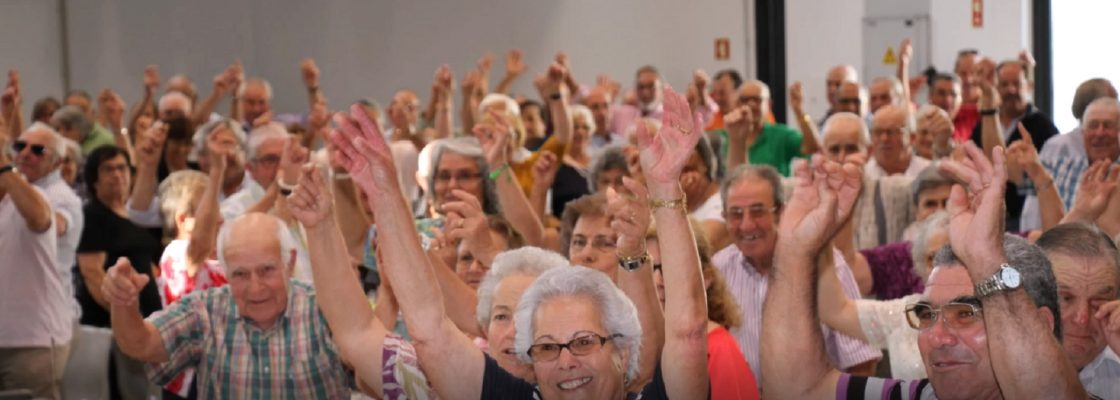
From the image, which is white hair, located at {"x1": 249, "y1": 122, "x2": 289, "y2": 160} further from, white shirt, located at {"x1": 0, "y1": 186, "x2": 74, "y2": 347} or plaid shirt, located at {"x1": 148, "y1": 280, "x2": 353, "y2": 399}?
plaid shirt, located at {"x1": 148, "y1": 280, "x2": 353, "y2": 399}

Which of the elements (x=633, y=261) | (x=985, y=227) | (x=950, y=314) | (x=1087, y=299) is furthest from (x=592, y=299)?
(x=1087, y=299)

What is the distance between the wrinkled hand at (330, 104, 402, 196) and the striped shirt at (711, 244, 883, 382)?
1137 millimetres

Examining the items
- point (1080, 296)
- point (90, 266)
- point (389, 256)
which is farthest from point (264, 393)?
point (90, 266)

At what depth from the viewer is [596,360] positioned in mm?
3150

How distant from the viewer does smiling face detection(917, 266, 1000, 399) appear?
9.30ft

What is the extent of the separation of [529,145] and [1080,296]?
5.81m

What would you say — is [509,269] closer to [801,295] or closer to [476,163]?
[801,295]

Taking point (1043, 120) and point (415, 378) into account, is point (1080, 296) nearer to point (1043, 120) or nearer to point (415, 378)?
point (415, 378)

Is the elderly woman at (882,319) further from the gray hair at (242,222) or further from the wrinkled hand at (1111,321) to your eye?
the gray hair at (242,222)

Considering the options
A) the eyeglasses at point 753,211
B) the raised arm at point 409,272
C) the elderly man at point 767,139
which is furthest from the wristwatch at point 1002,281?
the elderly man at point 767,139

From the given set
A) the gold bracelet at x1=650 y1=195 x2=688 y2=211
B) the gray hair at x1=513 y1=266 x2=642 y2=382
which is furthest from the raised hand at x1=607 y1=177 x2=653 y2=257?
the gold bracelet at x1=650 y1=195 x2=688 y2=211

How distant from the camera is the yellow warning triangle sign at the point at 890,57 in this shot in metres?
12.7

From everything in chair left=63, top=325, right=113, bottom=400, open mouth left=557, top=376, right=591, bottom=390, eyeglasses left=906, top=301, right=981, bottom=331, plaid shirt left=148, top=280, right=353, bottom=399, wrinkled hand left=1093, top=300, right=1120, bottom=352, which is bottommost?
chair left=63, top=325, right=113, bottom=400

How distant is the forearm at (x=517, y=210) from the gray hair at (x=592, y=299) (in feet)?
6.35
